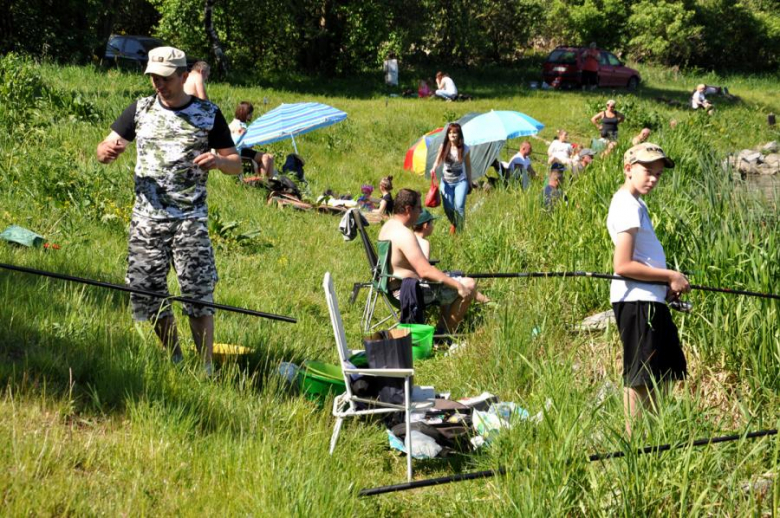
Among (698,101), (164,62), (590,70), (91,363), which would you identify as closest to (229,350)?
(91,363)

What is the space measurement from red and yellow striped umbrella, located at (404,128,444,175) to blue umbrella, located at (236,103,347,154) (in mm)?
1340

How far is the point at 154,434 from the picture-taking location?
4102 millimetres

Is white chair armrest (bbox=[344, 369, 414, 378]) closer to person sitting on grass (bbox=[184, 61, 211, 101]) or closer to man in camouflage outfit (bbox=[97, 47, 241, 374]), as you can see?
man in camouflage outfit (bbox=[97, 47, 241, 374])

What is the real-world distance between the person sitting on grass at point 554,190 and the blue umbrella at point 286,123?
342cm

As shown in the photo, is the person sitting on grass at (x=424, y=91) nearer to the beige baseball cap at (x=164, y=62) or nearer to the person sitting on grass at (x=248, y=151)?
the person sitting on grass at (x=248, y=151)

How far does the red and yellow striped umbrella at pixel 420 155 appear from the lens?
14.0 meters

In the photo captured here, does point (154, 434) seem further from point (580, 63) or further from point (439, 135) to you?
point (580, 63)

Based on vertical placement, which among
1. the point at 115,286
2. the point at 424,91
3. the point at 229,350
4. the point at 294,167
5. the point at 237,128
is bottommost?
the point at 229,350

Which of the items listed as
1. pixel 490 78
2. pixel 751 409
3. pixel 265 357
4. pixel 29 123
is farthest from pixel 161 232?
pixel 490 78

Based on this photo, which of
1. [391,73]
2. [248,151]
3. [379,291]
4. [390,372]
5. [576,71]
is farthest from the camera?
[576,71]

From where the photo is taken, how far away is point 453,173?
35.8 feet

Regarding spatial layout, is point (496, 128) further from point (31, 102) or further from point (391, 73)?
point (391, 73)

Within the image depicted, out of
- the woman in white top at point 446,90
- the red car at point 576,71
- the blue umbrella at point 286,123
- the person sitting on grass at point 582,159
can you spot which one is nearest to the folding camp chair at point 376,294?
the blue umbrella at point 286,123

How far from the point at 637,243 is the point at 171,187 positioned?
239 cm
